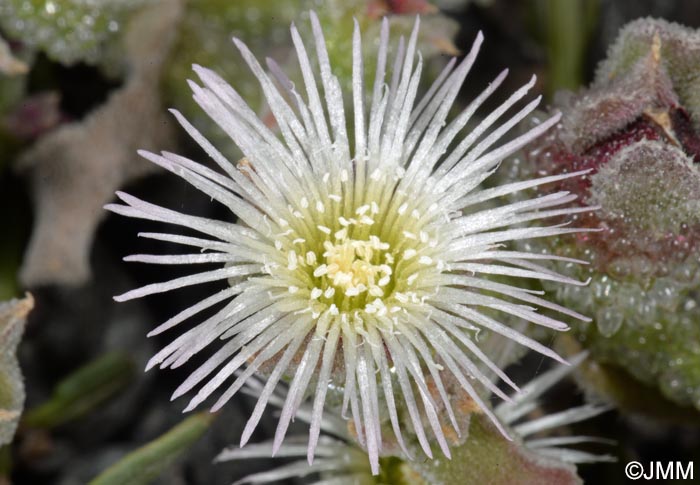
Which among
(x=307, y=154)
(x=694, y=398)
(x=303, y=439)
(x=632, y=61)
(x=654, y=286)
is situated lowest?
(x=303, y=439)

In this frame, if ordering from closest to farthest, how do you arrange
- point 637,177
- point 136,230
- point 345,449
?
point 637,177 < point 345,449 < point 136,230

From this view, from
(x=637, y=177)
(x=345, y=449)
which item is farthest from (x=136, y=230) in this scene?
(x=637, y=177)

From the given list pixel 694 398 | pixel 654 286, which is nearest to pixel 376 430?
pixel 654 286

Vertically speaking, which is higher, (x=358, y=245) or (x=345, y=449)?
(x=358, y=245)

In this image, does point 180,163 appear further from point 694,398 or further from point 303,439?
point 694,398

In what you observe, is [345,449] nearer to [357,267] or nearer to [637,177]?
[357,267]

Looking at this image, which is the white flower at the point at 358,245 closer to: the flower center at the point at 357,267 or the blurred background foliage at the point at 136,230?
the flower center at the point at 357,267

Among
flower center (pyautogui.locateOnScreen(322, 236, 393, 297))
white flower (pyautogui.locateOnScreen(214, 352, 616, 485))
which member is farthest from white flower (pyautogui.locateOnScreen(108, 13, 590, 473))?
white flower (pyautogui.locateOnScreen(214, 352, 616, 485))

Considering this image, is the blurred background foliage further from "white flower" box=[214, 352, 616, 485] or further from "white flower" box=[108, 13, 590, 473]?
"white flower" box=[108, 13, 590, 473]
